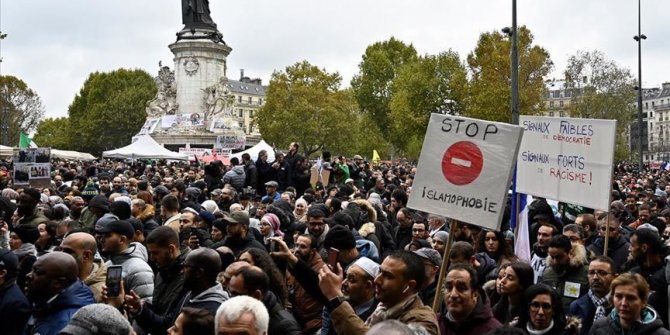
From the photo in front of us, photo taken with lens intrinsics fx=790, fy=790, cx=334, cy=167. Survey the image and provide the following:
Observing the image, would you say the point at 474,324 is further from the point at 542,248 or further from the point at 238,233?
the point at 238,233

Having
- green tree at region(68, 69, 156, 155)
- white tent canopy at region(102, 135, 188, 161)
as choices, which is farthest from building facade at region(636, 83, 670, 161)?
white tent canopy at region(102, 135, 188, 161)

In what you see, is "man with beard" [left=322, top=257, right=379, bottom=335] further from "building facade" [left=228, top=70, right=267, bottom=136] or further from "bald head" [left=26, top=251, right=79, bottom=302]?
"building facade" [left=228, top=70, right=267, bottom=136]

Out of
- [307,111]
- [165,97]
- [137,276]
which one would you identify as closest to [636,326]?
[137,276]

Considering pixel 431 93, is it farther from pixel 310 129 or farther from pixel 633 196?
pixel 633 196

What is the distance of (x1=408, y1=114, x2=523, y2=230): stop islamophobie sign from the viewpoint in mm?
5531

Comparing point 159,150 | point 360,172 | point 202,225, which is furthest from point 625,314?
point 159,150

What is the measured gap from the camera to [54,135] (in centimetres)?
9069

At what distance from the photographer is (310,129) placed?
6650 cm

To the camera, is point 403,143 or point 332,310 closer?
point 332,310

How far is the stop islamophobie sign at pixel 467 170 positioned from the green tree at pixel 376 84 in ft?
222

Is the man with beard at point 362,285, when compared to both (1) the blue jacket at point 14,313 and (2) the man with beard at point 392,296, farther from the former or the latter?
(1) the blue jacket at point 14,313

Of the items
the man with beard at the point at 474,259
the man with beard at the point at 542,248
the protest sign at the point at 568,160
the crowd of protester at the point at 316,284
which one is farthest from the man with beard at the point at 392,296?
the protest sign at the point at 568,160

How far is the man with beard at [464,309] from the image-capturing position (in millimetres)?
4717

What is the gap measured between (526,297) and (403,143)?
61416mm
